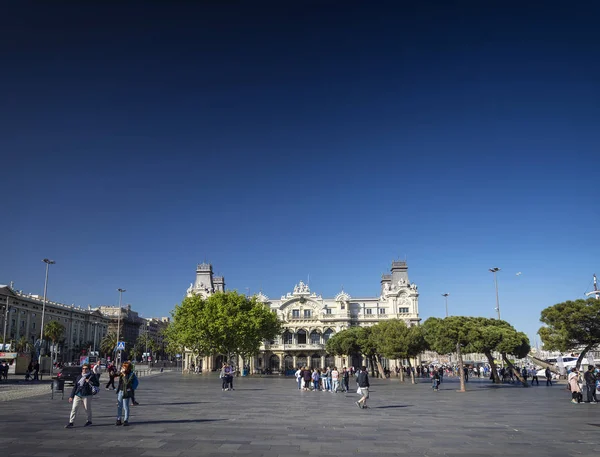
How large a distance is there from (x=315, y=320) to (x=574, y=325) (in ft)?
234

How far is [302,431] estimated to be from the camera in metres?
15.9

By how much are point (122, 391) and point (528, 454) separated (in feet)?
40.6

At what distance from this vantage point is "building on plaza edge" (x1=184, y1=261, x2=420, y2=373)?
10544cm

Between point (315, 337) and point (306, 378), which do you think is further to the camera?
point (315, 337)

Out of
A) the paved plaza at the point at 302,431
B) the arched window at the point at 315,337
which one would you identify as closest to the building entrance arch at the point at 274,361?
the arched window at the point at 315,337

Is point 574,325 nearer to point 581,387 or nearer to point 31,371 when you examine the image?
Answer: point 581,387

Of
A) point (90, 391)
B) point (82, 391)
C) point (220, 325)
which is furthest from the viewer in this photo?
point (220, 325)

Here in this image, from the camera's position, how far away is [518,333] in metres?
46.8

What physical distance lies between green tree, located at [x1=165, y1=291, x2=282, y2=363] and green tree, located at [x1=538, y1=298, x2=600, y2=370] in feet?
133

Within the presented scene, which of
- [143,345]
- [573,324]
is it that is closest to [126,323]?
[143,345]

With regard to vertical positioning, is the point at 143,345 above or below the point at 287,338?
below

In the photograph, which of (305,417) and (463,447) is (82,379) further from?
(463,447)

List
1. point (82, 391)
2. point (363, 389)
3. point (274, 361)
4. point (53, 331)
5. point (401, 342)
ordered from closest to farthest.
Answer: point (82, 391) → point (363, 389) → point (401, 342) → point (274, 361) → point (53, 331)

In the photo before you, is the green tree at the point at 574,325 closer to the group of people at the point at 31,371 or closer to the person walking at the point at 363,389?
the person walking at the point at 363,389
